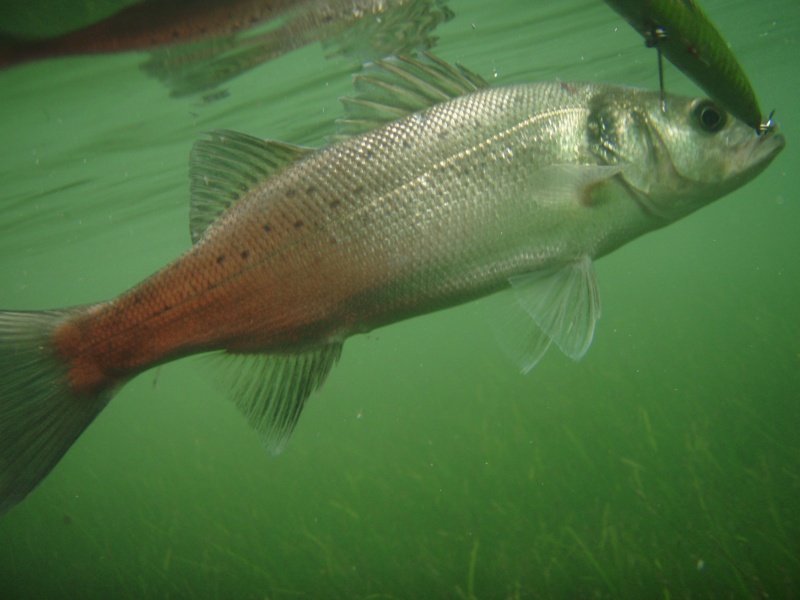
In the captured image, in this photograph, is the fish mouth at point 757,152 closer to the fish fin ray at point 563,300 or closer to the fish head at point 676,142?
the fish head at point 676,142

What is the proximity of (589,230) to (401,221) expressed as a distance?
3.21ft

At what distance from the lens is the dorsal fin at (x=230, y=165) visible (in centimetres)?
252

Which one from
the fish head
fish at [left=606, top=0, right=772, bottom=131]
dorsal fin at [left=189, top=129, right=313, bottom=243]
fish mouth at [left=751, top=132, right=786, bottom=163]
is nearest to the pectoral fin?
the fish head

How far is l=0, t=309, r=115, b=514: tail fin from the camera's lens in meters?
2.15

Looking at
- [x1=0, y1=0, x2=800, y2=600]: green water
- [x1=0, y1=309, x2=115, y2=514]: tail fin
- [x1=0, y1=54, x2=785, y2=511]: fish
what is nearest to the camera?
[x1=0, y1=309, x2=115, y2=514]: tail fin

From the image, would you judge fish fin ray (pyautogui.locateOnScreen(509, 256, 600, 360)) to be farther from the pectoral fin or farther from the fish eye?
the fish eye

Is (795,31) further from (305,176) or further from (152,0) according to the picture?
(305,176)

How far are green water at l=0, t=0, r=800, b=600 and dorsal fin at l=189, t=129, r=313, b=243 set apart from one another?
2.66 feet

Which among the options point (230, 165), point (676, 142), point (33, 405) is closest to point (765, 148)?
point (676, 142)

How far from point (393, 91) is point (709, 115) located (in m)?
1.67

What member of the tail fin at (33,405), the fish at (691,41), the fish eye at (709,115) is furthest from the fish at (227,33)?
the fish at (691,41)

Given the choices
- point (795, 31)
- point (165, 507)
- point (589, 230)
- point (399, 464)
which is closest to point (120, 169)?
point (165, 507)

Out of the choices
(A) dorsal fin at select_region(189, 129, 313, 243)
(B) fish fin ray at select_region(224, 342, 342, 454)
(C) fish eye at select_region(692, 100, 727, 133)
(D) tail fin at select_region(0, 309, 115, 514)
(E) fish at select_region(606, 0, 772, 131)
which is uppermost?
(E) fish at select_region(606, 0, 772, 131)

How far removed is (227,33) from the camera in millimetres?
7004
